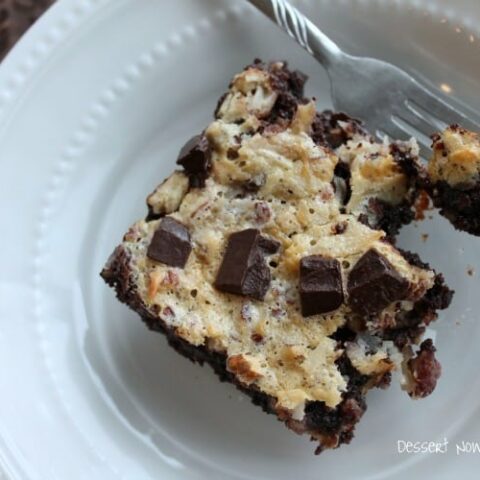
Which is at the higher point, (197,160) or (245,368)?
(197,160)

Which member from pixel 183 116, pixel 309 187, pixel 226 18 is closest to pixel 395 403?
pixel 309 187

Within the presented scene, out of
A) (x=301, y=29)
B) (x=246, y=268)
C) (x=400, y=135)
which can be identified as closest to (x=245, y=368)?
(x=246, y=268)

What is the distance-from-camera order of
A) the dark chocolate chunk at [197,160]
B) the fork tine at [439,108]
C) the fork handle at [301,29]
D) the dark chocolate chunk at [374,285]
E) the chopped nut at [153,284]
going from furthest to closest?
the fork handle at [301,29], the fork tine at [439,108], the dark chocolate chunk at [197,160], the chopped nut at [153,284], the dark chocolate chunk at [374,285]

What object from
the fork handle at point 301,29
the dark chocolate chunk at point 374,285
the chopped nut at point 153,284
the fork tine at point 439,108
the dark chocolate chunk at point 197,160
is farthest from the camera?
the fork handle at point 301,29

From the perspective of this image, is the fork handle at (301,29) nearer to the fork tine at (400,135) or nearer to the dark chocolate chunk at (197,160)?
the fork tine at (400,135)

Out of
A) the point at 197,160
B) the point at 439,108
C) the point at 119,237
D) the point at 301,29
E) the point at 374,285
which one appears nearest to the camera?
the point at 374,285

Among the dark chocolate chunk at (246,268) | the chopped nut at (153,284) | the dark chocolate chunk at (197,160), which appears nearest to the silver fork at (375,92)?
the dark chocolate chunk at (197,160)

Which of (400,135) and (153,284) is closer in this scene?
(153,284)

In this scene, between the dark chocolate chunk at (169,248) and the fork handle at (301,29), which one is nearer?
the dark chocolate chunk at (169,248)

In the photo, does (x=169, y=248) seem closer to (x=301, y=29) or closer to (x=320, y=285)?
(x=320, y=285)
